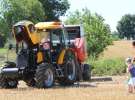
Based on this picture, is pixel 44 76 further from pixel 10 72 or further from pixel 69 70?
pixel 69 70

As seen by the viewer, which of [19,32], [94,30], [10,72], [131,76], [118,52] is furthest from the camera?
[118,52]

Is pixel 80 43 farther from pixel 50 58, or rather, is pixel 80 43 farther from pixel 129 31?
pixel 129 31

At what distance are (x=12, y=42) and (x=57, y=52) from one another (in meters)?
1.93

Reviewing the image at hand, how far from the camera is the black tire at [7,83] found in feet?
77.0

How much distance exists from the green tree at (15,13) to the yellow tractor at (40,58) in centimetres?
4395

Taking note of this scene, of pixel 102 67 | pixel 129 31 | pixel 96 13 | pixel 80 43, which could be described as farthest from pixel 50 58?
pixel 129 31

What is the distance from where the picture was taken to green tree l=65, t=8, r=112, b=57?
45.8 metres

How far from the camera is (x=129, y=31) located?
14862 cm

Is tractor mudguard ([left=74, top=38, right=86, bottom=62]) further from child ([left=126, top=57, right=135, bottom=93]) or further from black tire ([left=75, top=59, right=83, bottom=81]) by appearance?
child ([left=126, top=57, right=135, bottom=93])

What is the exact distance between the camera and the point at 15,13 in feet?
230

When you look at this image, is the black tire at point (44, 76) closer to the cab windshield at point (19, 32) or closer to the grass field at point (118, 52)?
the cab windshield at point (19, 32)

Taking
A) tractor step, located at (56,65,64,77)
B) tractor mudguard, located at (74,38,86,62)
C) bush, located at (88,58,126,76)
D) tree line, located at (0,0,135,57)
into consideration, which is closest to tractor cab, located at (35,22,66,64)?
tractor step, located at (56,65,64,77)

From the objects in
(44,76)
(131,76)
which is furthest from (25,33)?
→ (131,76)

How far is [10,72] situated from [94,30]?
2666 cm
